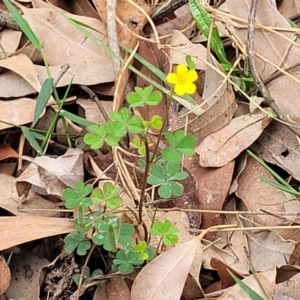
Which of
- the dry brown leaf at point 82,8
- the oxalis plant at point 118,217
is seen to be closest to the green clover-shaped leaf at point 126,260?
the oxalis plant at point 118,217

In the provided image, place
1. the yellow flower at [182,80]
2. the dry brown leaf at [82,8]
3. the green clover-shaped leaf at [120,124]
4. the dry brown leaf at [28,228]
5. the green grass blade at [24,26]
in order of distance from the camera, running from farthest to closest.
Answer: the dry brown leaf at [82,8]
the green grass blade at [24,26]
the dry brown leaf at [28,228]
the green clover-shaped leaf at [120,124]
the yellow flower at [182,80]

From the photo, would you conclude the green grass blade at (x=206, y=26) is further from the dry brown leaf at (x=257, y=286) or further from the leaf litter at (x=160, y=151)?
the dry brown leaf at (x=257, y=286)

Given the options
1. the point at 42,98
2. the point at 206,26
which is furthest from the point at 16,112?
the point at 206,26

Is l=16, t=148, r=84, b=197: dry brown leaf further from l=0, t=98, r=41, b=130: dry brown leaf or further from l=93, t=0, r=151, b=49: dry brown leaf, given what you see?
l=93, t=0, r=151, b=49: dry brown leaf

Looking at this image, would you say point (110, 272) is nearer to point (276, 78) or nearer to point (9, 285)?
point (9, 285)

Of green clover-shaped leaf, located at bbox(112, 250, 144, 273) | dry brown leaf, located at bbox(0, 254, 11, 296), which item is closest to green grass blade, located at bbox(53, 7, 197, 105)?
green clover-shaped leaf, located at bbox(112, 250, 144, 273)

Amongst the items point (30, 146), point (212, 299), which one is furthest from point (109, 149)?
point (212, 299)
